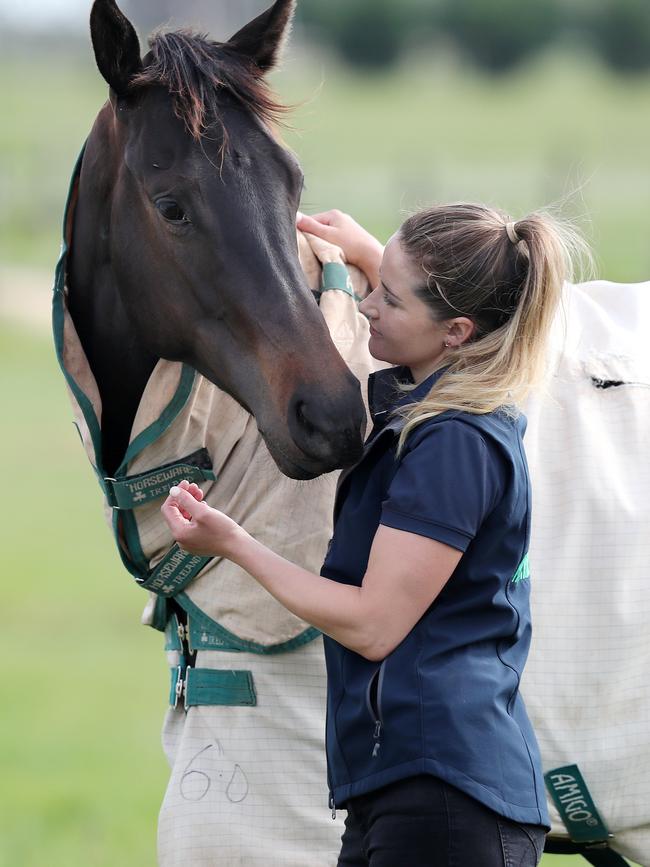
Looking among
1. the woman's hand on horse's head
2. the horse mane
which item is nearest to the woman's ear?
the woman's hand on horse's head

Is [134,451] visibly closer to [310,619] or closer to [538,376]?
[310,619]

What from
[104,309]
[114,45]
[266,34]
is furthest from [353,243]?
[114,45]

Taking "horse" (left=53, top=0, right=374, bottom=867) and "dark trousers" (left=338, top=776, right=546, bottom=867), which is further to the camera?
"horse" (left=53, top=0, right=374, bottom=867)

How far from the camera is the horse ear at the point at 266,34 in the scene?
2654 mm

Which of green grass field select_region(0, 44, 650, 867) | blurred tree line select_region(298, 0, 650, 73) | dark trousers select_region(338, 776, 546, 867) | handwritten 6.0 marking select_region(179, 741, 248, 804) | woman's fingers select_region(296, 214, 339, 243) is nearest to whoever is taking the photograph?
dark trousers select_region(338, 776, 546, 867)

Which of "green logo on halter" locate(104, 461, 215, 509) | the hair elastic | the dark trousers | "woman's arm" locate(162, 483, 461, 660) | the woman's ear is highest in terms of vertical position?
the hair elastic

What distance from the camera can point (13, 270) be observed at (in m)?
26.1

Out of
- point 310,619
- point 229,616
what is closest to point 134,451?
point 229,616

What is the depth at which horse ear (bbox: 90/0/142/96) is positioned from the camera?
7.91ft

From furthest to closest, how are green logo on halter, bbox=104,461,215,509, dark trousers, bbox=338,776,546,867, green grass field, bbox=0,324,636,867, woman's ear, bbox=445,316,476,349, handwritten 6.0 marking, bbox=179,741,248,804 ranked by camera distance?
green grass field, bbox=0,324,636,867 < green logo on halter, bbox=104,461,215,509 < handwritten 6.0 marking, bbox=179,741,248,804 < woman's ear, bbox=445,316,476,349 < dark trousers, bbox=338,776,546,867

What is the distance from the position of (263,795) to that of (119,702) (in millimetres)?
4762

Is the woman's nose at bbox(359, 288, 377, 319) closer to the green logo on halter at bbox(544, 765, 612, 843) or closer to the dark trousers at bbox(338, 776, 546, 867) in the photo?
the dark trousers at bbox(338, 776, 546, 867)

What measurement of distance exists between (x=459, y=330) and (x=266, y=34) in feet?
2.98

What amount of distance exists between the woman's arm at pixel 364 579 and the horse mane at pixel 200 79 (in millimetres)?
810
